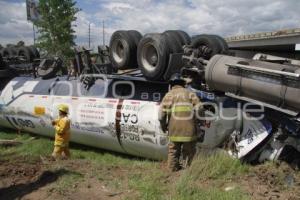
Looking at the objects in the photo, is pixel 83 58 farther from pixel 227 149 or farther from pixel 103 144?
pixel 227 149

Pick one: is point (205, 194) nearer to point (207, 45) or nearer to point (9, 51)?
point (207, 45)

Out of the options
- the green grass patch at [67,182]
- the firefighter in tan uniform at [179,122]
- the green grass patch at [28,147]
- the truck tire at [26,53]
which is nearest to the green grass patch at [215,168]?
the firefighter in tan uniform at [179,122]

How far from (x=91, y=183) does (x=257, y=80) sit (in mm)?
2786

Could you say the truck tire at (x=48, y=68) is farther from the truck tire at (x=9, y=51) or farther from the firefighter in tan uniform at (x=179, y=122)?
the firefighter in tan uniform at (x=179, y=122)

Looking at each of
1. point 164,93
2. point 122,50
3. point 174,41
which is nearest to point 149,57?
point 174,41

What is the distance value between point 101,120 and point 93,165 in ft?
4.42

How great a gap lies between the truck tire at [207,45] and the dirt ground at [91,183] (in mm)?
2149

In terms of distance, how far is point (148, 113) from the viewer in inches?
305

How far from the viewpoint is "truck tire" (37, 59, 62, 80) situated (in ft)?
35.2

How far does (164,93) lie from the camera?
27.4 ft

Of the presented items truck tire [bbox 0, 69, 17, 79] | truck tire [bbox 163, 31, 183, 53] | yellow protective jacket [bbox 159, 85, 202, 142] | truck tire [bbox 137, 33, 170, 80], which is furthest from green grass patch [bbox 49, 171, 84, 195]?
truck tire [bbox 0, 69, 17, 79]

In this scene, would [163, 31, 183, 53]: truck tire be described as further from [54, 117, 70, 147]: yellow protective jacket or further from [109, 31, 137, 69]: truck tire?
[54, 117, 70, 147]: yellow protective jacket

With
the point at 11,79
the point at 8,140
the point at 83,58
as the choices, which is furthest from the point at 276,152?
the point at 11,79

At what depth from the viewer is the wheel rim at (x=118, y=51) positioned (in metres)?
8.73
